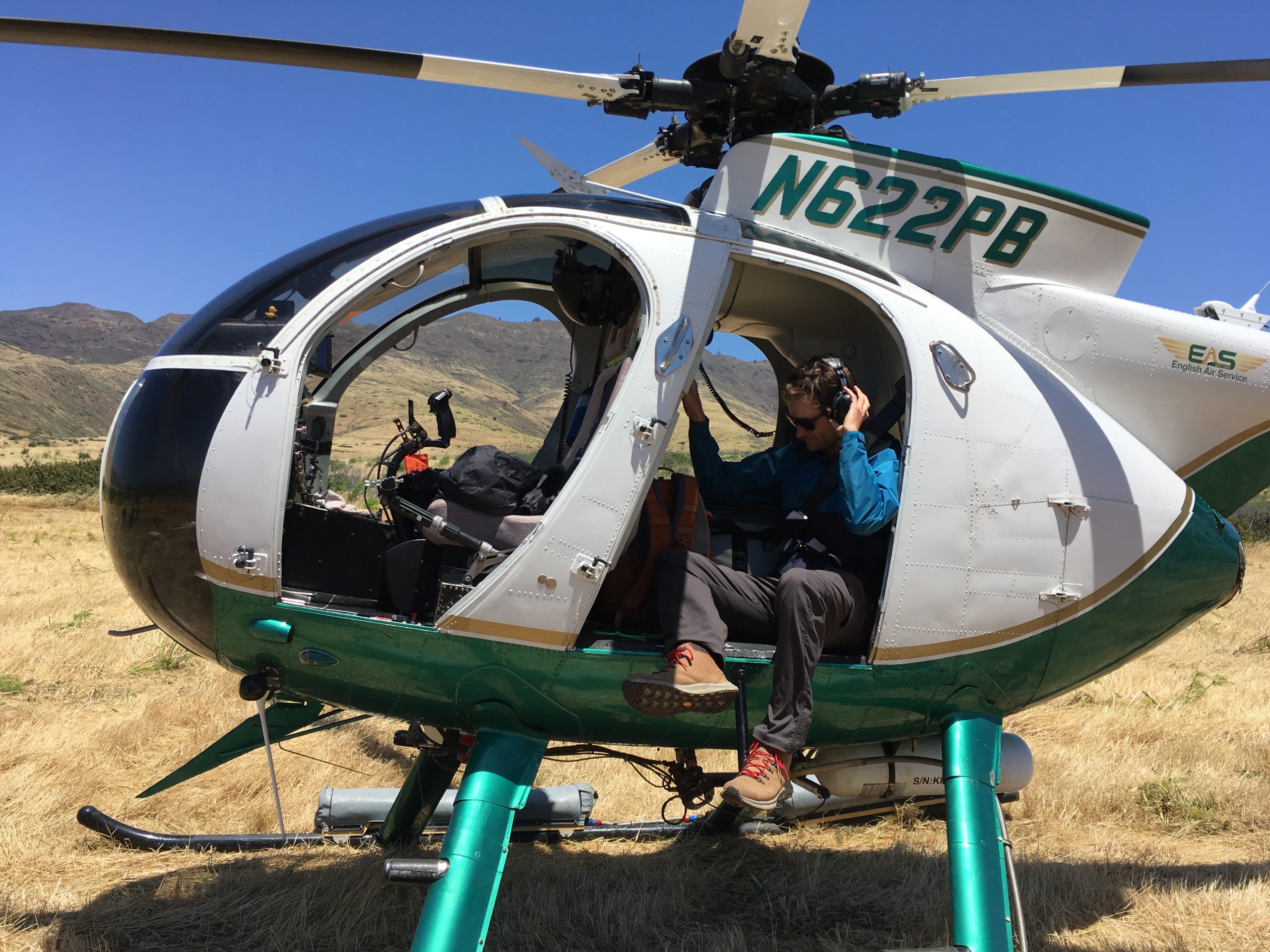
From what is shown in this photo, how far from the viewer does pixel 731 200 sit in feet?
13.4

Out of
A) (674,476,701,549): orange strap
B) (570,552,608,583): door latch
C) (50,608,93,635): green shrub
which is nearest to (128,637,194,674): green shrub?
(50,608,93,635): green shrub

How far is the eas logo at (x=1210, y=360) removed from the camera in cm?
427

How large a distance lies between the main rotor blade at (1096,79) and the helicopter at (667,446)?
0.05 ft

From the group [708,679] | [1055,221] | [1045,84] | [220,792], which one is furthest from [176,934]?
[1045,84]

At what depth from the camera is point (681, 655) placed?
3301 millimetres

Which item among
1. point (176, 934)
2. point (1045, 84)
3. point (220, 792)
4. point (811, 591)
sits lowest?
point (176, 934)

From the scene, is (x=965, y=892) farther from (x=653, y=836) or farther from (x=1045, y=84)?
(x=1045, y=84)

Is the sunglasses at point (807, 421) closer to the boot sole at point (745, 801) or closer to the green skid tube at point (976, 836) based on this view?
the green skid tube at point (976, 836)

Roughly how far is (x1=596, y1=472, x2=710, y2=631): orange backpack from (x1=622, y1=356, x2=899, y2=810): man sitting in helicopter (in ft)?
0.43

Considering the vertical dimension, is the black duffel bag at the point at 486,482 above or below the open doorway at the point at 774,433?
below

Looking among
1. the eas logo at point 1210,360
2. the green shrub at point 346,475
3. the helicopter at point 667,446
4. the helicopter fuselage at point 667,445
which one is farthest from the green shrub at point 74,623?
the eas logo at point 1210,360

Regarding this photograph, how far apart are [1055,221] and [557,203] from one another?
7.84 feet

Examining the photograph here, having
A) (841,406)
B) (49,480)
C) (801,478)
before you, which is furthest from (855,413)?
(49,480)

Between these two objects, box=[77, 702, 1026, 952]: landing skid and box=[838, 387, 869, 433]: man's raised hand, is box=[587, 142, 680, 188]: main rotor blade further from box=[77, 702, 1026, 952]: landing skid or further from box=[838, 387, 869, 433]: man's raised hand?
box=[77, 702, 1026, 952]: landing skid
